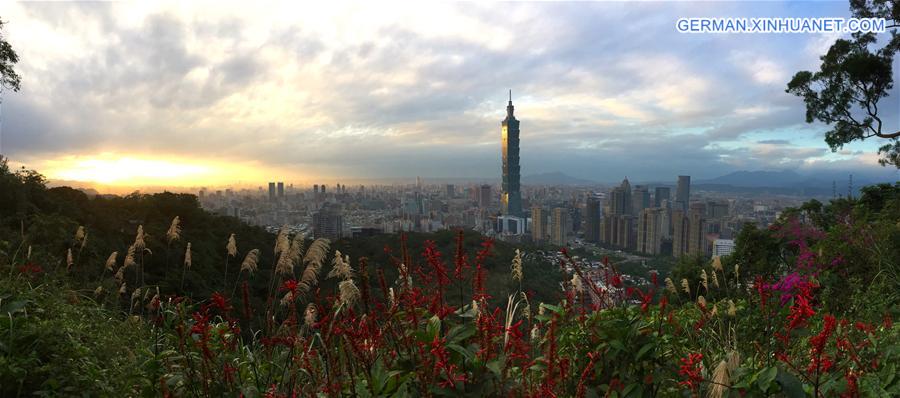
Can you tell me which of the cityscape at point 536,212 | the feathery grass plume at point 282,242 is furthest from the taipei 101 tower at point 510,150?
the feathery grass plume at point 282,242

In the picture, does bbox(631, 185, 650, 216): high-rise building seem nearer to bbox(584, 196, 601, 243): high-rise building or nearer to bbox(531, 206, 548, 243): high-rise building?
bbox(584, 196, 601, 243): high-rise building

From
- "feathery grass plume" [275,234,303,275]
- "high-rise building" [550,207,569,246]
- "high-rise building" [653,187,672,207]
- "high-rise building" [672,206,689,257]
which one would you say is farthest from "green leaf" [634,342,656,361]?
"high-rise building" [653,187,672,207]

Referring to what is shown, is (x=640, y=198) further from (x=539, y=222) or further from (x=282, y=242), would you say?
(x=282, y=242)

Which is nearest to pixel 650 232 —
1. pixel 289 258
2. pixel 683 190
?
pixel 683 190

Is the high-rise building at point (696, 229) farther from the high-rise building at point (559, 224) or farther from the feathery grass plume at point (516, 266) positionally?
the feathery grass plume at point (516, 266)

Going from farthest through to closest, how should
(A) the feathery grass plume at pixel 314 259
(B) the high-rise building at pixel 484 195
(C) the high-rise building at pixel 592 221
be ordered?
1. (B) the high-rise building at pixel 484 195
2. (C) the high-rise building at pixel 592 221
3. (A) the feathery grass plume at pixel 314 259

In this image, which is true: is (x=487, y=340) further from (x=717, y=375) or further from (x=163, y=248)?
(x=163, y=248)
